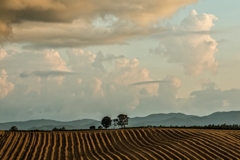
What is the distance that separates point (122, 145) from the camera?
68.8 m

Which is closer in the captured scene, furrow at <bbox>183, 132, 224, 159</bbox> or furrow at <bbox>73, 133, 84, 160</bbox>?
furrow at <bbox>183, 132, 224, 159</bbox>

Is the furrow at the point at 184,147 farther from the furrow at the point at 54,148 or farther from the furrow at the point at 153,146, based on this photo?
the furrow at the point at 54,148

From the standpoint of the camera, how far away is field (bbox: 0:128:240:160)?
58.1 metres

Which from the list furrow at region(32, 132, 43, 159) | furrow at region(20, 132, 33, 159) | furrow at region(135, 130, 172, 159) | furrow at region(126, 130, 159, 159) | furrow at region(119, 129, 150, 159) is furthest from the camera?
furrow at region(20, 132, 33, 159)

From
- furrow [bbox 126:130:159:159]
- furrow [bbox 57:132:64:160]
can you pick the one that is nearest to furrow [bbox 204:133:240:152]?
furrow [bbox 126:130:159:159]

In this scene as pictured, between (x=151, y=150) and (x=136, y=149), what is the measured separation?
3.52 meters

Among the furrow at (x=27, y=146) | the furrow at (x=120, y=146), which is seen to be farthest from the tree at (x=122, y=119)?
the furrow at (x=27, y=146)

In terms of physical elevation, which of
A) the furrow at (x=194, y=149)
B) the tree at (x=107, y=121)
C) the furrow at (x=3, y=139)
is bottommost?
the furrow at (x=194, y=149)

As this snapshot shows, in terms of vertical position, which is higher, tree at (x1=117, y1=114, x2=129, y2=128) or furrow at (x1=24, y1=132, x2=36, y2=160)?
tree at (x1=117, y1=114, x2=129, y2=128)

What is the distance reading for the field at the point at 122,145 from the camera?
58094 millimetres

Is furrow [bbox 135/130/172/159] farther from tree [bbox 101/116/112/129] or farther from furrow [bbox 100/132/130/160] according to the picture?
tree [bbox 101/116/112/129]

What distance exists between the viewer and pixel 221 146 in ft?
200

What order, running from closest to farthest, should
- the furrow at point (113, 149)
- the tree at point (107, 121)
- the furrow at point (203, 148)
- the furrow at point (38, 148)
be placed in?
the furrow at point (203, 148) → the furrow at point (113, 149) → the furrow at point (38, 148) → the tree at point (107, 121)

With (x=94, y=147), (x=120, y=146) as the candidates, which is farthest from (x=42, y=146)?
(x=120, y=146)
